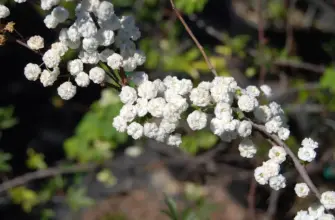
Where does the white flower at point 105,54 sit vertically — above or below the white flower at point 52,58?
above

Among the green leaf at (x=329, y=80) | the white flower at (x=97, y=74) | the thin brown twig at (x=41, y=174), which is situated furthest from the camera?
the thin brown twig at (x=41, y=174)

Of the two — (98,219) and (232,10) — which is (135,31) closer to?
(232,10)

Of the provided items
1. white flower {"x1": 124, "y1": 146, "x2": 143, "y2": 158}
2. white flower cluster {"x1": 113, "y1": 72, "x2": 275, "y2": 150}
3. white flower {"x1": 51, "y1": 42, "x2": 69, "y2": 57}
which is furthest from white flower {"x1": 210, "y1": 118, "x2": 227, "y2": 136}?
white flower {"x1": 124, "y1": 146, "x2": 143, "y2": 158}

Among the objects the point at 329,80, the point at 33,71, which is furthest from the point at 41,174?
the point at 33,71

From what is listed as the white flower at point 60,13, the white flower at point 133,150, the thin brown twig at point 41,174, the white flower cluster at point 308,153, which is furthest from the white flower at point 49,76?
the white flower at point 133,150

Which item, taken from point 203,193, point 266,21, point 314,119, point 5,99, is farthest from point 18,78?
point 314,119

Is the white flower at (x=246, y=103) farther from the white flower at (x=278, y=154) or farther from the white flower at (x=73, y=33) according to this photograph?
the white flower at (x=73, y=33)
